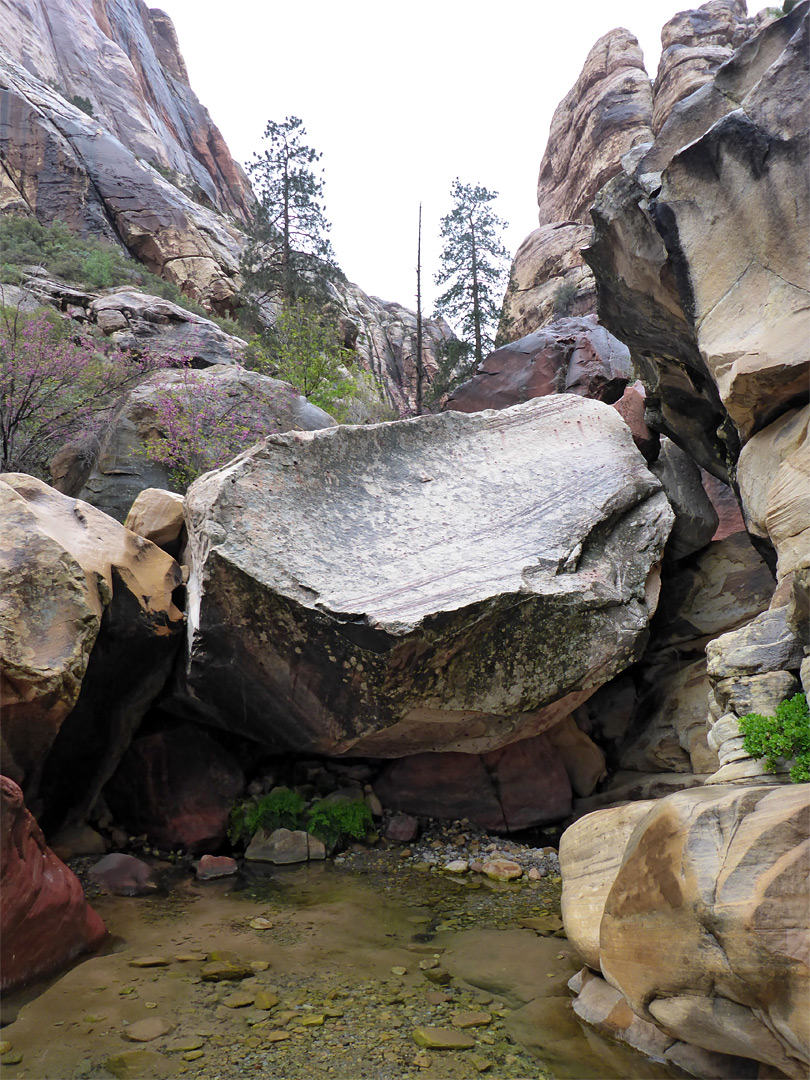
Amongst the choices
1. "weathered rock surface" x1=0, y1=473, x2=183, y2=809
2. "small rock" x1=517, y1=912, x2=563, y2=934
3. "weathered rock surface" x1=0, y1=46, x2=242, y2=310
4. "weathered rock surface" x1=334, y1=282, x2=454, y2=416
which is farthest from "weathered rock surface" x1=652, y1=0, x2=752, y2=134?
"small rock" x1=517, y1=912, x2=563, y2=934

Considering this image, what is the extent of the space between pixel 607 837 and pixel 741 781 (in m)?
1.05

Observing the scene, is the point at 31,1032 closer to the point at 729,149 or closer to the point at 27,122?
the point at 729,149

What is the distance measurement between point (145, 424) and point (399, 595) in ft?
25.0

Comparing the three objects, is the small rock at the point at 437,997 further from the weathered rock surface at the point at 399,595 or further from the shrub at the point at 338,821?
the shrub at the point at 338,821

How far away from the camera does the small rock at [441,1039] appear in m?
4.03

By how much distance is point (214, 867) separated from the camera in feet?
22.9

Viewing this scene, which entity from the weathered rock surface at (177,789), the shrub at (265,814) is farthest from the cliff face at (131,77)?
the shrub at (265,814)

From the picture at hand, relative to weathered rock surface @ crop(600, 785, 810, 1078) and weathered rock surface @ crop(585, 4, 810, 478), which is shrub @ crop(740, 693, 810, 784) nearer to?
weathered rock surface @ crop(600, 785, 810, 1078)

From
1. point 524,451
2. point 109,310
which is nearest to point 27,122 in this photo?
point 109,310

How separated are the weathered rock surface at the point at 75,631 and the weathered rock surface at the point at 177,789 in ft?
1.08

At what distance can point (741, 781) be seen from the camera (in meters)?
4.52

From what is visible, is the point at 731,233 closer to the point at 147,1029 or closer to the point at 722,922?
the point at 722,922

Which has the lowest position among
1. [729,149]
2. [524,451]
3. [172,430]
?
[524,451]

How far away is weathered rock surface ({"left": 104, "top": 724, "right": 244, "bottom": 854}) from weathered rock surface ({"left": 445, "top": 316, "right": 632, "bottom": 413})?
405 inches
